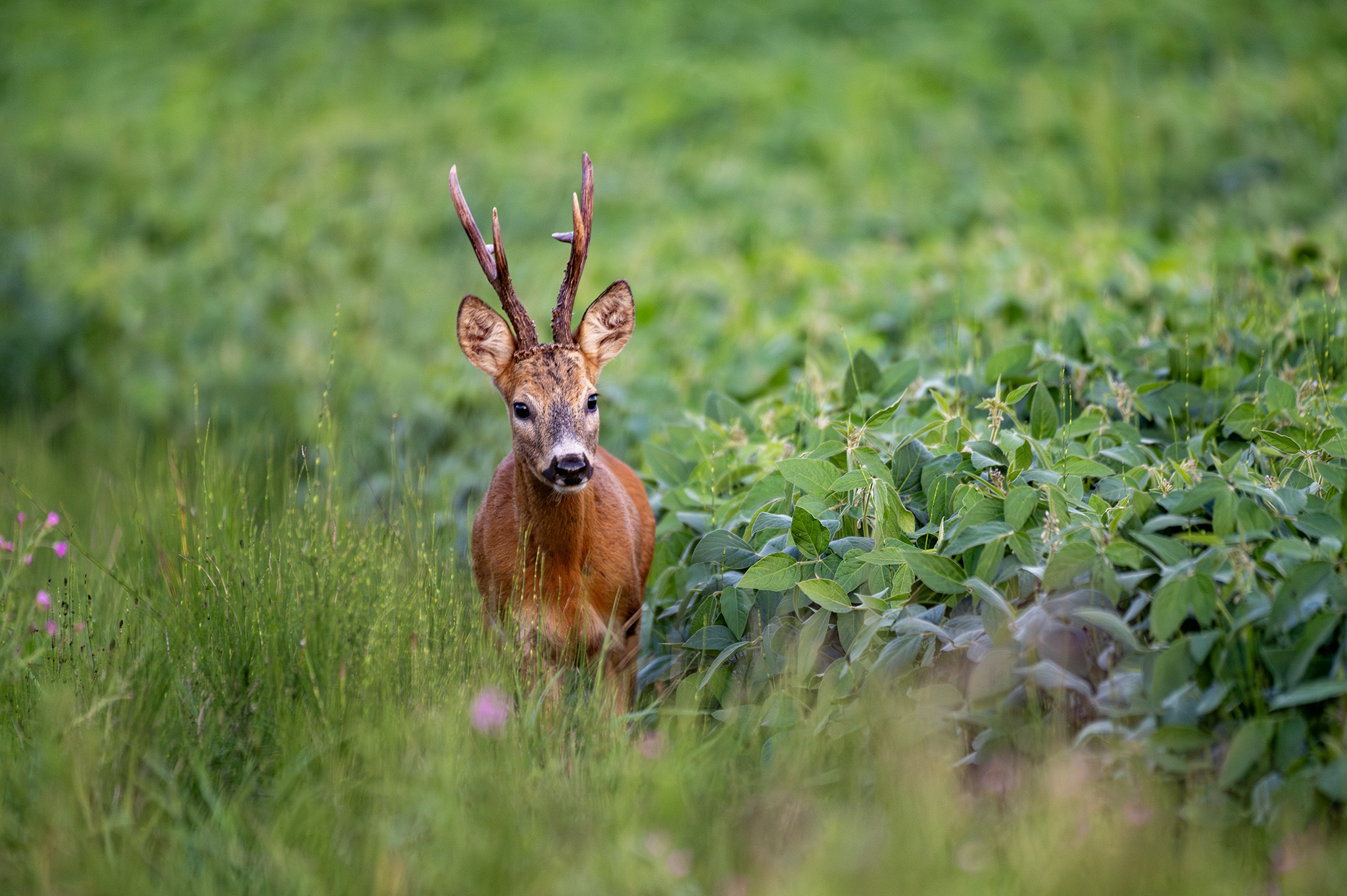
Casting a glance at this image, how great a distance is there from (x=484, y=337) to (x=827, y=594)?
4.50ft

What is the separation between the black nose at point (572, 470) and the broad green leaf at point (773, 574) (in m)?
0.55

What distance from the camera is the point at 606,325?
402 centimetres

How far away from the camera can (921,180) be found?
936cm

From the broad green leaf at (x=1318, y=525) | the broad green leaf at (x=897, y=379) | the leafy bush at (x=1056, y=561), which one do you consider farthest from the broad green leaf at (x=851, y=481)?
the broad green leaf at (x=1318, y=525)

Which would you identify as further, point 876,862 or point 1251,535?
point 1251,535

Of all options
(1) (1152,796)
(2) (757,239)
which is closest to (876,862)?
(1) (1152,796)

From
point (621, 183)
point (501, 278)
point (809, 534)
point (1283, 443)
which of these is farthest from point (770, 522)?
point (621, 183)

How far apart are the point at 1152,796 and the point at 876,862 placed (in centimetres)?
71

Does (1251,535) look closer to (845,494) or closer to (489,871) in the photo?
(845,494)

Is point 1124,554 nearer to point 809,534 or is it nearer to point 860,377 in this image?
point 809,534

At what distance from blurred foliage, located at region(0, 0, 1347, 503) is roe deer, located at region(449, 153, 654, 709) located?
1.55 m

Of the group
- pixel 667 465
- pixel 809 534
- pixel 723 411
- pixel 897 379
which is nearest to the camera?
pixel 809 534

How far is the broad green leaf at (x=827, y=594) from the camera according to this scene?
3395 millimetres

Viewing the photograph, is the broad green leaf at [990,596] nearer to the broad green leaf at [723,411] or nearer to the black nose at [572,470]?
the black nose at [572,470]
